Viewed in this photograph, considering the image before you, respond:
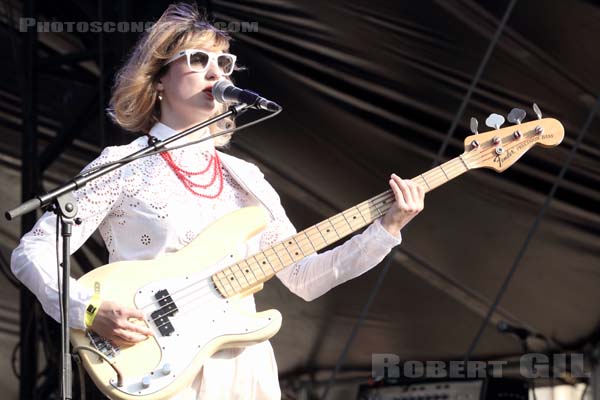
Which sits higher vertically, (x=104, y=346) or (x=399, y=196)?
(x=399, y=196)

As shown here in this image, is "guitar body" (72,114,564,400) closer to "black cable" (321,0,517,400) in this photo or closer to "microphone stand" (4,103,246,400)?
"microphone stand" (4,103,246,400)

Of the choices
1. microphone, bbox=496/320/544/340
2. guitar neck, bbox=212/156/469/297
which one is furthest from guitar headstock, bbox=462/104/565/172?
microphone, bbox=496/320/544/340

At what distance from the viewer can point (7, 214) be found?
1963 mm

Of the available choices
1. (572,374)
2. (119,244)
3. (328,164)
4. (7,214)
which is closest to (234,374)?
(119,244)

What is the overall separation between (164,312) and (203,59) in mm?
A: 666

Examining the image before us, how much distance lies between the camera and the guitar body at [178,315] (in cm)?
218

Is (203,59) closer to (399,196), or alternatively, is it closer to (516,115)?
(399,196)

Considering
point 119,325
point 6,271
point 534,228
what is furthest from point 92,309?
point 534,228

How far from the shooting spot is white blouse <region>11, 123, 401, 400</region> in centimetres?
223

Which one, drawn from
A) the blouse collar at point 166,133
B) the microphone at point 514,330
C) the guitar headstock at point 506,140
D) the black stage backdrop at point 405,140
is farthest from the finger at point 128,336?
the microphone at point 514,330

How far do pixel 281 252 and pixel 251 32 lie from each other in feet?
5.28

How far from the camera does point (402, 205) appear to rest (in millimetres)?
2369

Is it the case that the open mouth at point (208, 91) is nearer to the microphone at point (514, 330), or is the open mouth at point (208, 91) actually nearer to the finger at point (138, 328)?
the finger at point (138, 328)

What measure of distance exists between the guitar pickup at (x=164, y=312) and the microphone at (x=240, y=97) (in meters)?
0.48
